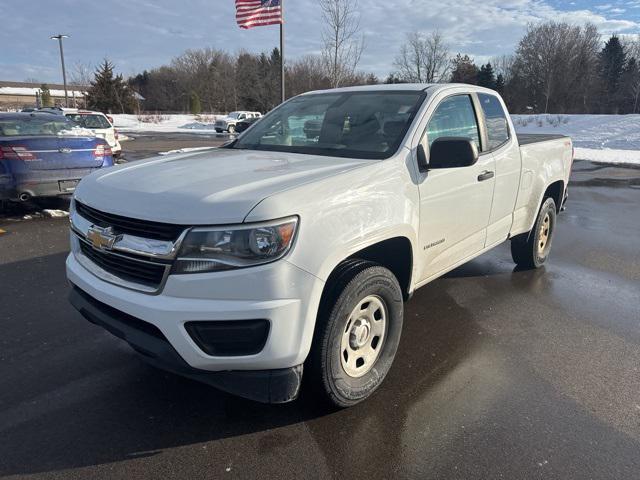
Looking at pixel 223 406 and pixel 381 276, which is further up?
pixel 381 276

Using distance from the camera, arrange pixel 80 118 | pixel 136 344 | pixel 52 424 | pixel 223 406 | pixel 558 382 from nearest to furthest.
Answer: pixel 136 344
pixel 52 424
pixel 223 406
pixel 558 382
pixel 80 118

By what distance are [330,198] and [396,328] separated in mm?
1043

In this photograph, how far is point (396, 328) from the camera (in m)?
3.10

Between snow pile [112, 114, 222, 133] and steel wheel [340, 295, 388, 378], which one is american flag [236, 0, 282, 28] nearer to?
steel wheel [340, 295, 388, 378]

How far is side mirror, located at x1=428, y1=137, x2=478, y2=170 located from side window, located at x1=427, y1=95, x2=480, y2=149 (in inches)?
8.8

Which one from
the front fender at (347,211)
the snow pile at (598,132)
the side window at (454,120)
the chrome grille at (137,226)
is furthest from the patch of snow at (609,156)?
the chrome grille at (137,226)

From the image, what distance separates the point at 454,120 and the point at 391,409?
87.2 inches

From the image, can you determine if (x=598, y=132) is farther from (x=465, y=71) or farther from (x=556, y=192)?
(x=465, y=71)

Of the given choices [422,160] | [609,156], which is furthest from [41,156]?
[609,156]

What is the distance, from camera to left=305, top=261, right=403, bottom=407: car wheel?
2.58 meters

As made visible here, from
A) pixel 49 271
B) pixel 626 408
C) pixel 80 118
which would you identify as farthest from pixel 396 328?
pixel 80 118

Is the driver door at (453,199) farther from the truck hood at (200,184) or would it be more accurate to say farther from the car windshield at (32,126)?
the car windshield at (32,126)

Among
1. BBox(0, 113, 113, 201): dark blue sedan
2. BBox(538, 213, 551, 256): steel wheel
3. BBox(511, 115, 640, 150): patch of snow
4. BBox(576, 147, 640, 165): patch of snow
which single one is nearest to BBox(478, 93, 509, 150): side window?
BBox(538, 213, 551, 256): steel wheel

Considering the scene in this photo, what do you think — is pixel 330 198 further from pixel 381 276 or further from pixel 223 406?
pixel 223 406
